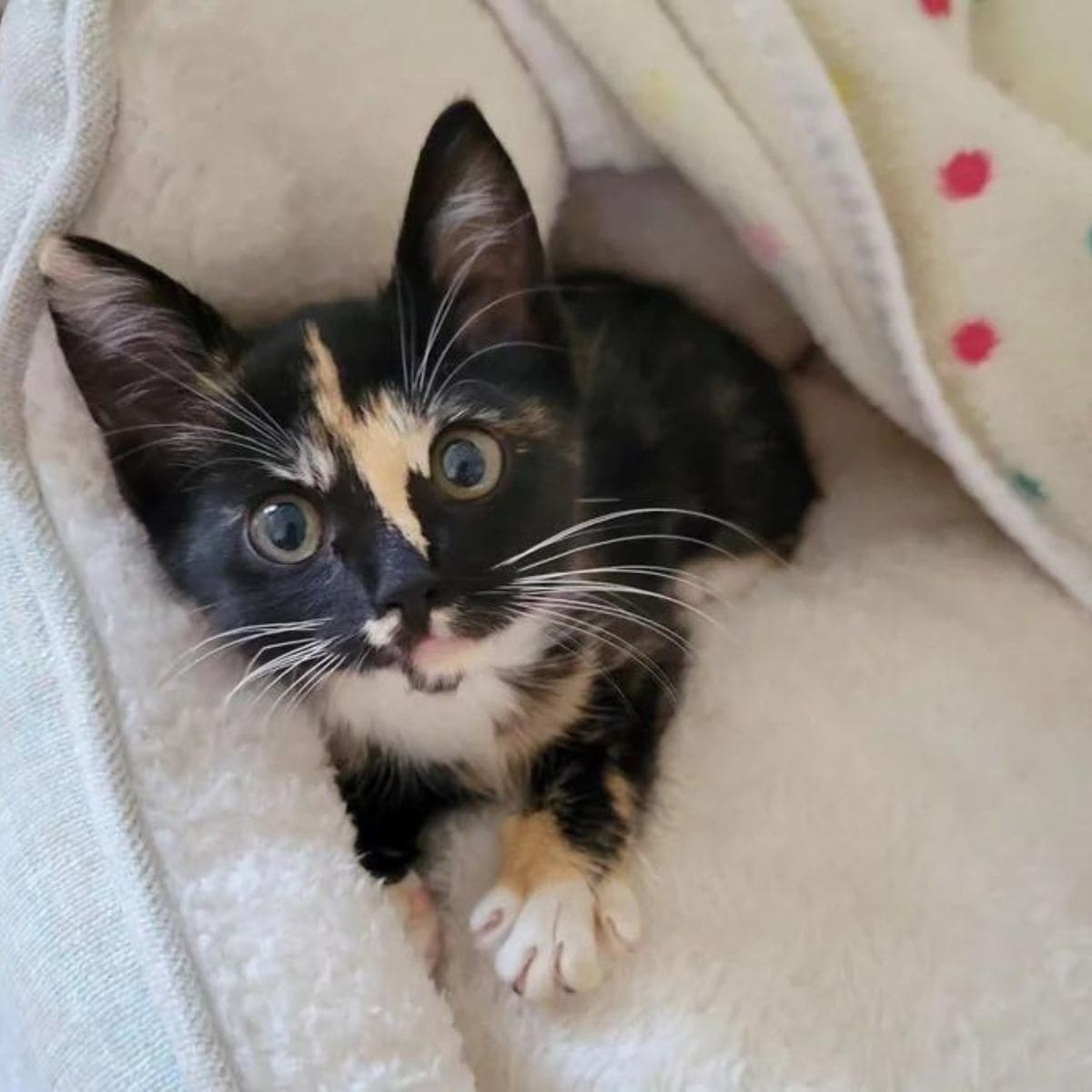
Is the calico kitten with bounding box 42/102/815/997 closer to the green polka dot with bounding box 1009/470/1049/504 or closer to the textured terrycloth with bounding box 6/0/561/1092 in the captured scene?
the textured terrycloth with bounding box 6/0/561/1092

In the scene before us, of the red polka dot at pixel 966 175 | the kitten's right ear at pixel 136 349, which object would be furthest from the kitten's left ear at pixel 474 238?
the red polka dot at pixel 966 175

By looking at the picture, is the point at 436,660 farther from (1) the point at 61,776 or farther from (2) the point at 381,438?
(1) the point at 61,776

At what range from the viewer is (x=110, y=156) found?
0.94 m

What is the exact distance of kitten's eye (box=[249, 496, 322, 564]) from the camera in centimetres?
87

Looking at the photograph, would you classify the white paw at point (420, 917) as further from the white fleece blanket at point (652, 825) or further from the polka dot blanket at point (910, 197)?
the polka dot blanket at point (910, 197)

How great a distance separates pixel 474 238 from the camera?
0.92 m

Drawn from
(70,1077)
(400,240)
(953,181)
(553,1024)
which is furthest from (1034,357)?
(70,1077)

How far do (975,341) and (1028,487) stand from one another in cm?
14

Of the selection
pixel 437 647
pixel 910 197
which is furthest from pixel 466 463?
pixel 910 197

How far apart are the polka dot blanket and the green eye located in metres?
0.36

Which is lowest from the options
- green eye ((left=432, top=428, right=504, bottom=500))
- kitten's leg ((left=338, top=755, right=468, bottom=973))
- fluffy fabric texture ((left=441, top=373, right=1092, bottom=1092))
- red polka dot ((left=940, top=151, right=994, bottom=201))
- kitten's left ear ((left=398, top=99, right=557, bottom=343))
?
kitten's leg ((left=338, top=755, right=468, bottom=973))

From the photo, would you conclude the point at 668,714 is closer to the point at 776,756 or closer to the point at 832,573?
the point at 776,756

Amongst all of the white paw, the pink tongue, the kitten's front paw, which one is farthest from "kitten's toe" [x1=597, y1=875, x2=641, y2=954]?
the pink tongue

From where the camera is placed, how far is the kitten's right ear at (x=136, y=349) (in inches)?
32.5
